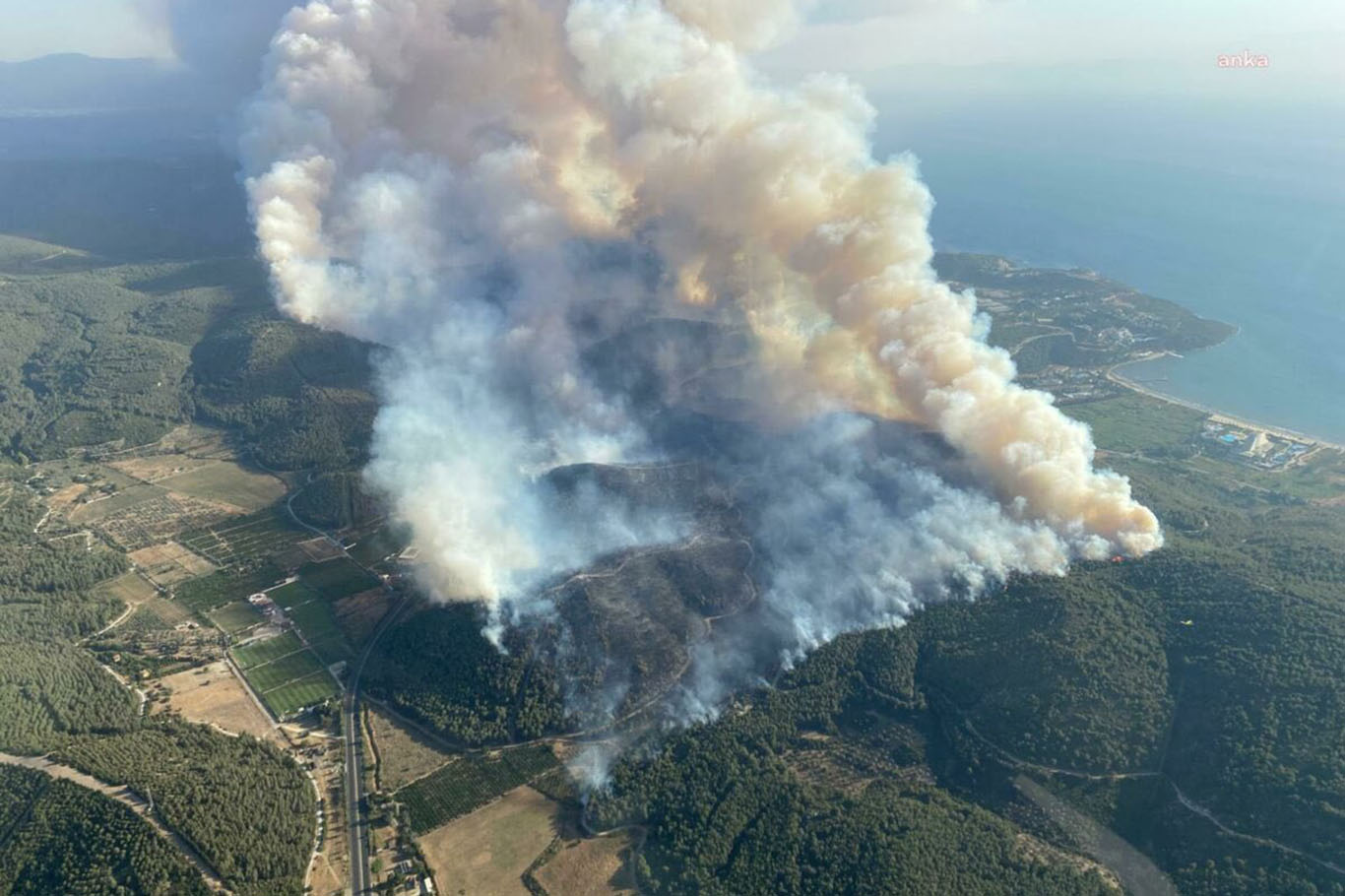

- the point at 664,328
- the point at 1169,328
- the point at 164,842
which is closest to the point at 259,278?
the point at 664,328

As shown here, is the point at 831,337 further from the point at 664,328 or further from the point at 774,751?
the point at 774,751

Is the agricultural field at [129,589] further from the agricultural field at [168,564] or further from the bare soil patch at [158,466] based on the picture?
the bare soil patch at [158,466]

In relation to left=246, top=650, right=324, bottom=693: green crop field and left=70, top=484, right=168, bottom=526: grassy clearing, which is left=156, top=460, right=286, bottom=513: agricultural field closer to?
left=70, top=484, right=168, bottom=526: grassy clearing

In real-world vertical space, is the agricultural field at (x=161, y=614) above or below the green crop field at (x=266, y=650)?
below

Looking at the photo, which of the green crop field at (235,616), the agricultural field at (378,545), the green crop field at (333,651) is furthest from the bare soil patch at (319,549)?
the green crop field at (333,651)

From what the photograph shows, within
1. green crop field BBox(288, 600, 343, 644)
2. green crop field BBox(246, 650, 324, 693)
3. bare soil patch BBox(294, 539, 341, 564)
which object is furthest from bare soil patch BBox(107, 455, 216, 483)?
green crop field BBox(246, 650, 324, 693)
